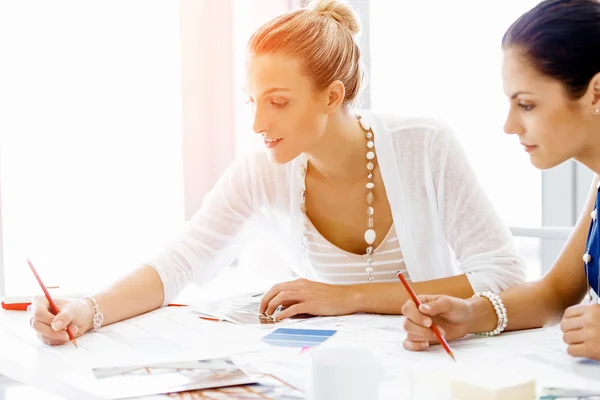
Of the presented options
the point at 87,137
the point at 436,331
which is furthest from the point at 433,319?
the point at 87,137

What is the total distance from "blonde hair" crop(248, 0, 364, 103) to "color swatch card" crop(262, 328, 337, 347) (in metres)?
0.53

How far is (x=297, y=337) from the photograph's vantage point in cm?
132

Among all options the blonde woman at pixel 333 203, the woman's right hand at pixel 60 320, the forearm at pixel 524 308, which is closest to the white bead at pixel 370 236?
the blonde woman at pixel 333 203

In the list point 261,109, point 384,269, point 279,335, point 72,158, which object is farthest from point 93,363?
point 72,158

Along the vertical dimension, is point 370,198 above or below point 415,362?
above

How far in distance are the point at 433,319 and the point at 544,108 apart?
0.38 m

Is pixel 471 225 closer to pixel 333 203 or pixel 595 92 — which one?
pixel 333 203

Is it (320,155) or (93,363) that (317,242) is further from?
(93,363)

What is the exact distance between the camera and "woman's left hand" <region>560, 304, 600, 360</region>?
1.12 metres

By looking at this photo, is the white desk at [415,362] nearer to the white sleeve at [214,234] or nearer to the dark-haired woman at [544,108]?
the dark-haired woman at [544,108]

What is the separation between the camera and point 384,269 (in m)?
1.73

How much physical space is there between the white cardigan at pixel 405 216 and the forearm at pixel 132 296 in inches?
1.0

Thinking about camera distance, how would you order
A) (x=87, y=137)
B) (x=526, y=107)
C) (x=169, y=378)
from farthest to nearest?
(x=87, y=137), (x=526, y=107), (x=169, y=378)

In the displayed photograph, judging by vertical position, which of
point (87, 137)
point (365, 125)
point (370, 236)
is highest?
point (365, 125)
